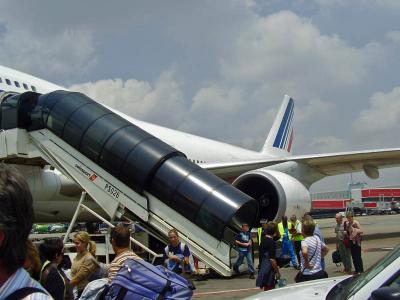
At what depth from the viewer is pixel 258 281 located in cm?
603

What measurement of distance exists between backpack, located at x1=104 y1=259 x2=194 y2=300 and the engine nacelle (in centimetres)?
946

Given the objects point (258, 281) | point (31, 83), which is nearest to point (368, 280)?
point (258, 281)

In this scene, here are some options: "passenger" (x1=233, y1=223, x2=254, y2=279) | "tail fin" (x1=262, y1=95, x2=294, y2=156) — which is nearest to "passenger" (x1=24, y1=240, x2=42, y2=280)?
"passenger" (x1=233, y1=223, x2=254, y2=279)

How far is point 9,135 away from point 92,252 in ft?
→ 13.9

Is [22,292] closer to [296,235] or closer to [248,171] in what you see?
[296,235]

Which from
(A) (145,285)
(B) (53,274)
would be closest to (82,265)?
(B) (53,274)

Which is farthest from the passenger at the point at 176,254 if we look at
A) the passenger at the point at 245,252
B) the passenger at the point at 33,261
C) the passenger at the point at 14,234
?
the passenger at the point at 14,234

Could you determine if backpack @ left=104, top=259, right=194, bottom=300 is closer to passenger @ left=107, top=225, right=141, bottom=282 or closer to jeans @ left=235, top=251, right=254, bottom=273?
passenger @ left=107, top=225, right=141, bottom=282

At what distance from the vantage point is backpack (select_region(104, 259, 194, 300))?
2.80 meters

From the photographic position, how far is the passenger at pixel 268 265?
604cm

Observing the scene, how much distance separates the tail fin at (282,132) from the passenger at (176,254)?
723 inches

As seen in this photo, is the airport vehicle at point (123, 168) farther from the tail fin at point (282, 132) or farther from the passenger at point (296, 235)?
the tail fin at point (282, 132)

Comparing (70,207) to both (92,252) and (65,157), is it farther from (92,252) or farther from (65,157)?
(92,252)

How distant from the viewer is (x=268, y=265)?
20.1 feet
